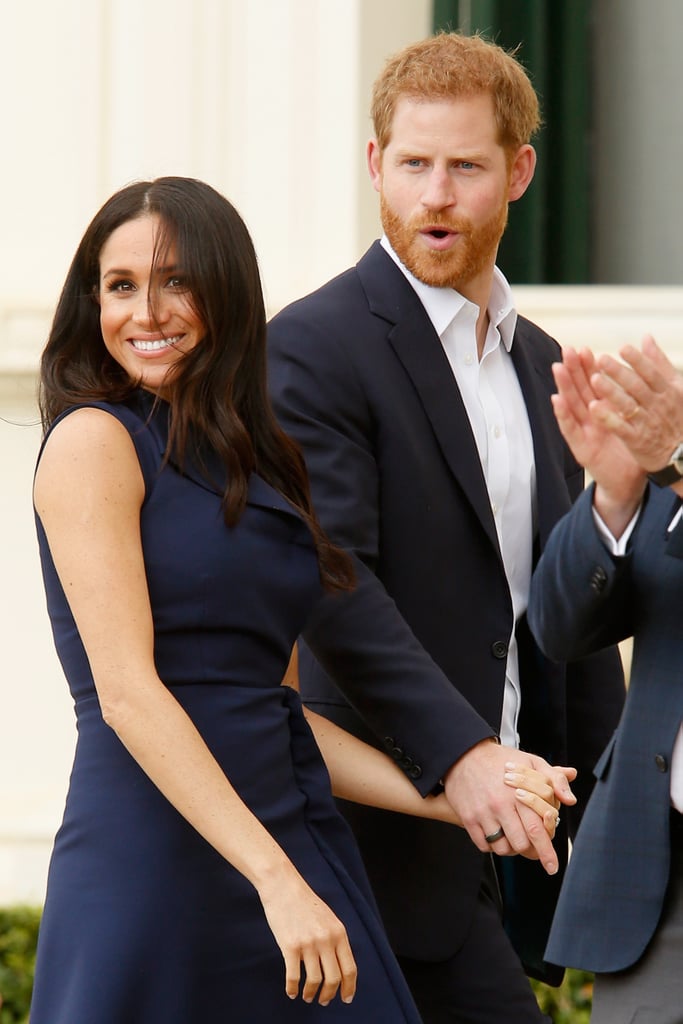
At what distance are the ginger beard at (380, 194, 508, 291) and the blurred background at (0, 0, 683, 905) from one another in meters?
1.61

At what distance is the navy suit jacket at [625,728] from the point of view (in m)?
2.50

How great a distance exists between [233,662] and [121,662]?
18cm

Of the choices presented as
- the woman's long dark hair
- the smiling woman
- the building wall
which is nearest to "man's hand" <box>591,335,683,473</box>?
the woman's long dark hair

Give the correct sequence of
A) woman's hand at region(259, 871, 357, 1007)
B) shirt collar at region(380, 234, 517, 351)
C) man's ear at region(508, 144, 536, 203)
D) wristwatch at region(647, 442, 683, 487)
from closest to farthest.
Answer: woman's hand at region(259, 871, 357, 1007) → wristwatch at region(647, 442, 683, 487) → shirt collar at region(380, 234, 517, 351) → man's ear at region(508, 144, 536, 203)

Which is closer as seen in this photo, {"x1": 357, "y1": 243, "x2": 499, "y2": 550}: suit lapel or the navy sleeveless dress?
the navy sleeveless dress

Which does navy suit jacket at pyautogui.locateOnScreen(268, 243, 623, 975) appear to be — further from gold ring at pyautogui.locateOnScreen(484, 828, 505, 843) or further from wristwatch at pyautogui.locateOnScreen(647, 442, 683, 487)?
wristwatch at pyautogui.locateOnScreen(647, 442, 683, 487)

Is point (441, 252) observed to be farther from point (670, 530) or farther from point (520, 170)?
point (670, 530)

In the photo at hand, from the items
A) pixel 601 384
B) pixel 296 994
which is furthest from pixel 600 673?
pixel 296 994

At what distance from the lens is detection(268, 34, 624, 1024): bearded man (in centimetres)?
268

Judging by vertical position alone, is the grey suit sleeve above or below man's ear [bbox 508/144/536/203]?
below

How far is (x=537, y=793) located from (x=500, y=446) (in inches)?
27.1

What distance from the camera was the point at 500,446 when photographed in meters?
2.93

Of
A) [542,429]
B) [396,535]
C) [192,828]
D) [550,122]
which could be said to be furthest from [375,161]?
[550,122]

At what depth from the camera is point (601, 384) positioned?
2359 mm
